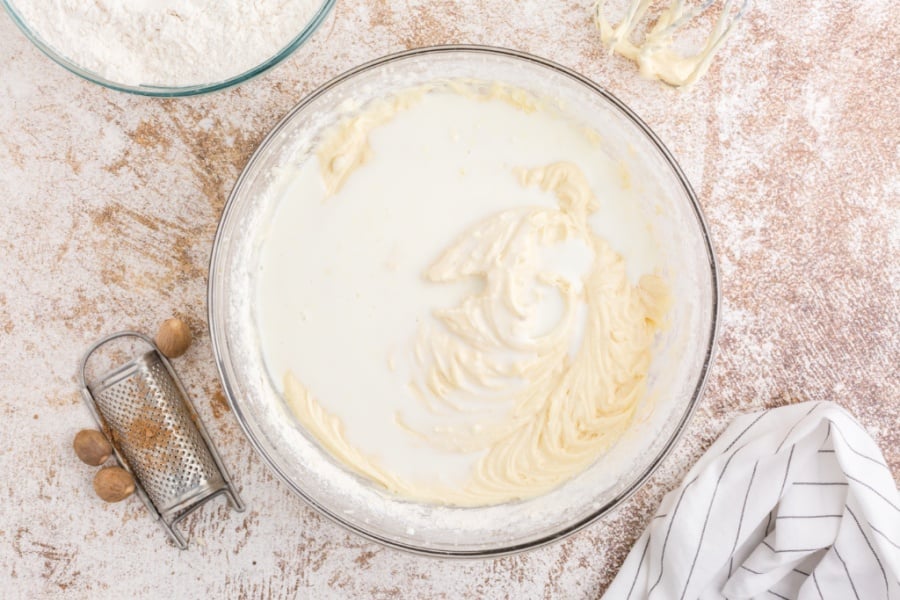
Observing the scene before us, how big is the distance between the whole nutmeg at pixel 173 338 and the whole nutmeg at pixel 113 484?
248 mm

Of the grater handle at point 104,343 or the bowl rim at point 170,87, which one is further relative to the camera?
the grater handle at point 104,343

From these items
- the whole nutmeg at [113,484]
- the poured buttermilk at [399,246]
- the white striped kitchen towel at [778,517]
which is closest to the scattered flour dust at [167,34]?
the poured buttermilk at [399,246]

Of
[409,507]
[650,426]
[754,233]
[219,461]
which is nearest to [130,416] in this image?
[219,461]

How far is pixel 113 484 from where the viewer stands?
4.12 feet

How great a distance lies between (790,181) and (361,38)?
2.97 feet

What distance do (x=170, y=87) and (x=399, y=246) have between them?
0.50 metres

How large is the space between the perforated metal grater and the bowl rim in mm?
469

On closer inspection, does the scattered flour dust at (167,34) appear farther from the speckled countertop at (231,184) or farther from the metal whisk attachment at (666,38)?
the metal whisk attachment at (666,38)

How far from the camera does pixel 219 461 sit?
51.6 inches

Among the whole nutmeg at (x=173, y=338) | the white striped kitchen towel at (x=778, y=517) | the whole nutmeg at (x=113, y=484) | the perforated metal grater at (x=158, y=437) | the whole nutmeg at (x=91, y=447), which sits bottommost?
the whole nutmeg at (x=113, y=484)

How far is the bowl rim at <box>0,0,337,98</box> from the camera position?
1.17m

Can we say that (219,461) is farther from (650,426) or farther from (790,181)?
(790,181)

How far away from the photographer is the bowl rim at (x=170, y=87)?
1173 millimetres

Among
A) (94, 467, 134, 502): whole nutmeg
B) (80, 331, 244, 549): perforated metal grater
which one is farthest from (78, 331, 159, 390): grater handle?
(94, 467, 134, 502): whole nutmeg
